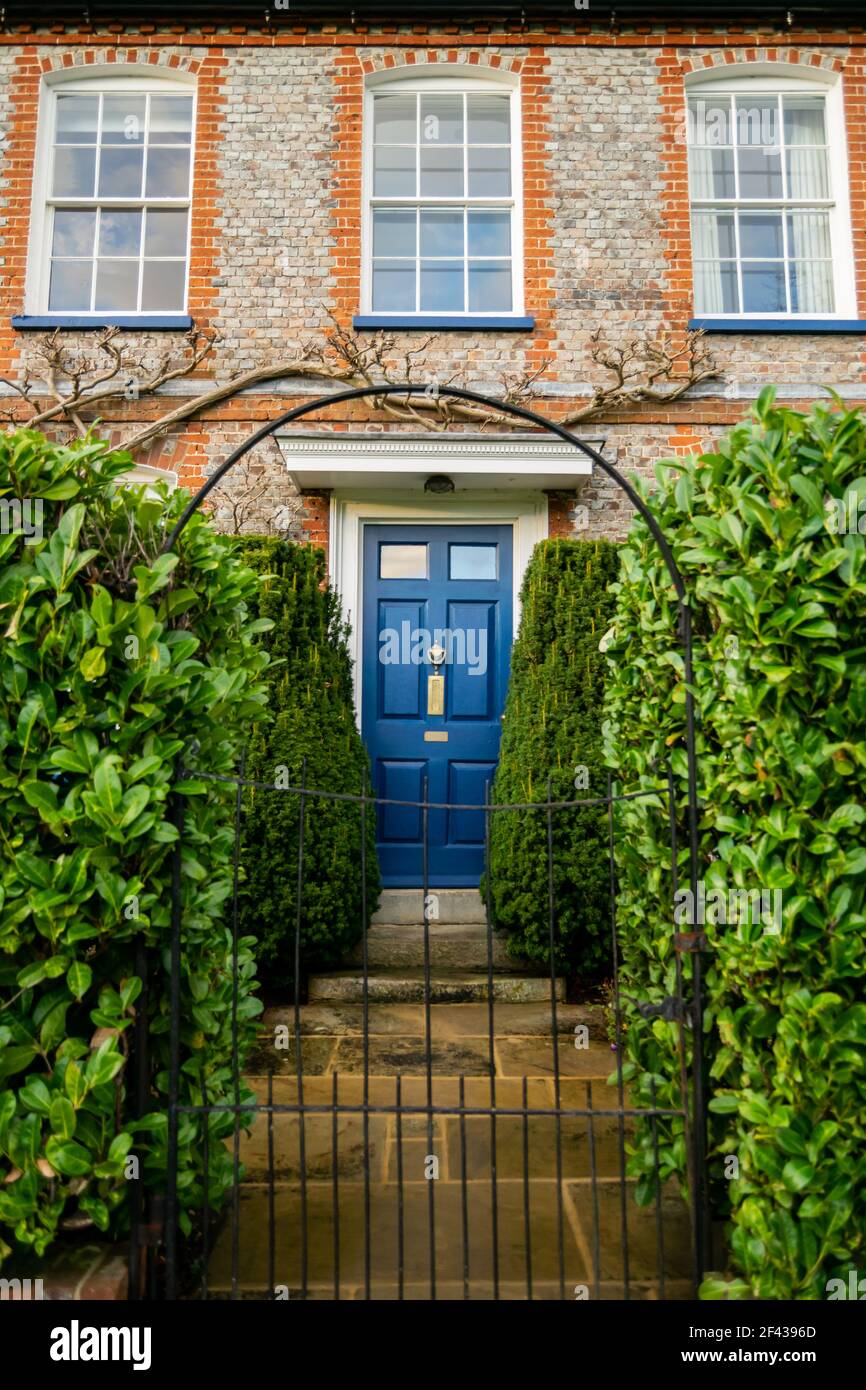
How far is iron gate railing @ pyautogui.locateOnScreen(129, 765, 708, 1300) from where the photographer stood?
91.3 inches

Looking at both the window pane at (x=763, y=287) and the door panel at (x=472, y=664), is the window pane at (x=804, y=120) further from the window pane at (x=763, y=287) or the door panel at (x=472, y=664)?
the door panel at (x=472, y=664)

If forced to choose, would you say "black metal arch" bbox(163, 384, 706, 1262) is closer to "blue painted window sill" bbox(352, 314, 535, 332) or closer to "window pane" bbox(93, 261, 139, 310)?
"blue painted window sill" bbox(352, 314, 535, 332)

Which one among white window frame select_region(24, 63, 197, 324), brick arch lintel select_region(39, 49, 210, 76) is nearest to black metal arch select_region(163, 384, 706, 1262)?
white window frame select_region(24, 63, 197, 324)

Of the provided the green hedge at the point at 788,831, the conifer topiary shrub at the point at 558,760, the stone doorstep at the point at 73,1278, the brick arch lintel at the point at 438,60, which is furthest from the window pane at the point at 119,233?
the stone doorstep at the point at 73,1278

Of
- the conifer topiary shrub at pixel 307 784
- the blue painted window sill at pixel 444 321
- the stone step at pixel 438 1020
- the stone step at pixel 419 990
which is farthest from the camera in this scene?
the blue painted window sill at pixel 444 321

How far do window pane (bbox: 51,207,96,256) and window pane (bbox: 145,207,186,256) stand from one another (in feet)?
1.45

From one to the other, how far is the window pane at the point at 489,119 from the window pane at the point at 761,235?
1960 mm

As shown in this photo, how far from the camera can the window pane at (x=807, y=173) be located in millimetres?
6926

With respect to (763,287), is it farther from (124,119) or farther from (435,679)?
(124,119)

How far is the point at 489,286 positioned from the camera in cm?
684

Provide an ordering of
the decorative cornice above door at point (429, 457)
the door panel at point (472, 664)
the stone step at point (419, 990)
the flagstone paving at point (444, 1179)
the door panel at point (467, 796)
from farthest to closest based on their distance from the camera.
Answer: the door panel at point (472, 664) → the door panel at point (467, 796) → the decorative cornice above door at point (429, 457) → the stone step at point (419, 990) → the flagstone paving at point (444, 1179)

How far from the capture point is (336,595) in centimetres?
595

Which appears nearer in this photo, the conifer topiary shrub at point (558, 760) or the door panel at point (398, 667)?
the conifer topiary shrub at point (558, 760)
